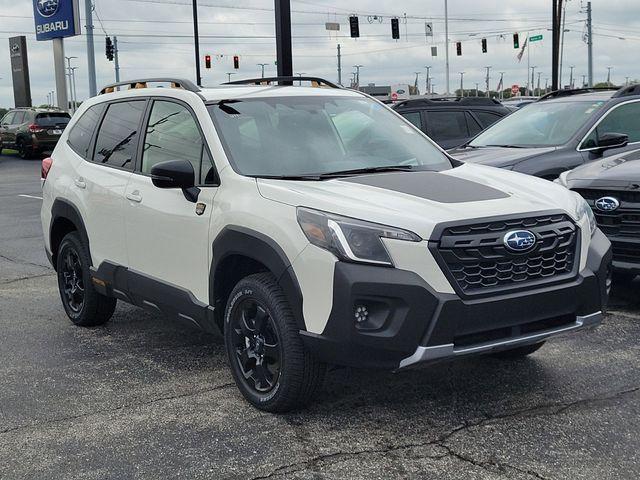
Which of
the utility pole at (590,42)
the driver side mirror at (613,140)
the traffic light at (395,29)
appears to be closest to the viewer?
the driver side mirror at (613,140)

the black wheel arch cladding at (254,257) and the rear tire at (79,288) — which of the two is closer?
the black wheel arch cladding at (254,257)

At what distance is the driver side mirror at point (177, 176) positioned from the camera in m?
4.54

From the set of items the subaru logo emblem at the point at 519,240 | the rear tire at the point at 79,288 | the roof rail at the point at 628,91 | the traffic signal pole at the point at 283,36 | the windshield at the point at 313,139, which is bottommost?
the rear tire at the point at 79,288

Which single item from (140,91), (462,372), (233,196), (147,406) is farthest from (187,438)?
(140,91)

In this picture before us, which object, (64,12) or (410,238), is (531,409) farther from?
(64,12)

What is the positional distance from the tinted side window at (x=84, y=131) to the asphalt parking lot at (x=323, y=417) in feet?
4.79

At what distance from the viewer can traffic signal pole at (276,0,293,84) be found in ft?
37.9

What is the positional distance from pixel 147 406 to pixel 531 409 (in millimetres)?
2090

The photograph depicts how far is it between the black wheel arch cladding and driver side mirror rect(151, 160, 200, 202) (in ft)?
1.31

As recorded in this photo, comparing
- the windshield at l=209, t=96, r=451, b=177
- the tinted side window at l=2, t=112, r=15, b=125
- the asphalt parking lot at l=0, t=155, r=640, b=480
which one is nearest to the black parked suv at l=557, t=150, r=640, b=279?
the asphalt parking lot at l=0, t=155, r=640, b=480

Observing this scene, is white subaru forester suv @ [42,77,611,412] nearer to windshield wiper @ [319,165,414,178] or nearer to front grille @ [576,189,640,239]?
windshield wiper @ [319,165,414,178]

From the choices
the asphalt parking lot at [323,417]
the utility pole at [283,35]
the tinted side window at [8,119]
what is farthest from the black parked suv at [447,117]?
the tinted side window at [8,119]

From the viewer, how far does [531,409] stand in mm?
4293

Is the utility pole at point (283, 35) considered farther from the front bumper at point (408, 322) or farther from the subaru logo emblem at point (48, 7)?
the subaru logo emblem at point (48, 7)
